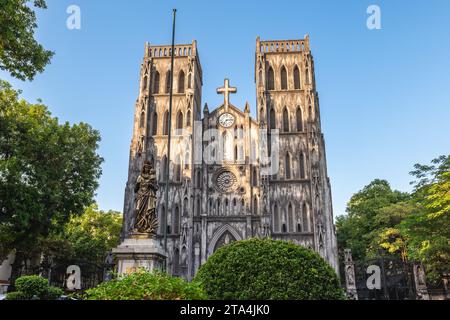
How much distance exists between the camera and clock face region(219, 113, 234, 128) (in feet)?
115

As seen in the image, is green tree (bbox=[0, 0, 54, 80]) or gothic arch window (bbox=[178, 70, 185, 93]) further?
gothic arch window (bbox=[178, 70, 185, 93])

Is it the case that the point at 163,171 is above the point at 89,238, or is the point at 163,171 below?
above

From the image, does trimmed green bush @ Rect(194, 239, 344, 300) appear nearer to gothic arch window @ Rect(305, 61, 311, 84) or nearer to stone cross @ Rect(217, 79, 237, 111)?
stone cross @ Rect(217, 79, 237, 111)

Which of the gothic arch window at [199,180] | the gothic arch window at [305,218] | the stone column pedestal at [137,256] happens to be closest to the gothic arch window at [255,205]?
the gothic arch window at [305,218]

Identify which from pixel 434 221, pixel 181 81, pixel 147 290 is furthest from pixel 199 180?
pixel 147 290

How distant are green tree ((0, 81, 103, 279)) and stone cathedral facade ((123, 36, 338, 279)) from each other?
31.9 ft

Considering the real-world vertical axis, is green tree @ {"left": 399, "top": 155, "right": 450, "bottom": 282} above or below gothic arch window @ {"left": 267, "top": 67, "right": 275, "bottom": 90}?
below

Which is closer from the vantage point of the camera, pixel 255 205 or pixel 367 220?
pixel 255 205

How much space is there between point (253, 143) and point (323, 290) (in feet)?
90.3

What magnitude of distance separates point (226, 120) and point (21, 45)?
77.0 ft

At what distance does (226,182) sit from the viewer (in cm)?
3291

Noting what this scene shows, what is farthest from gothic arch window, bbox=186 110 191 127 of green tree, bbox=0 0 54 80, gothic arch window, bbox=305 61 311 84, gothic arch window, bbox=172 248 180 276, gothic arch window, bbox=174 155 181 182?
green tree, bbox=0 0 54 80

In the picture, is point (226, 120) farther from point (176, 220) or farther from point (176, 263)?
point (176, 263)
